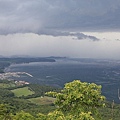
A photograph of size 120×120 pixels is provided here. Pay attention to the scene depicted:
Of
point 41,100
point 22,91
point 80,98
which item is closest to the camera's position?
point 80,98

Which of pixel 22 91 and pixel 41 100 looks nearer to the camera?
pixel 41 100

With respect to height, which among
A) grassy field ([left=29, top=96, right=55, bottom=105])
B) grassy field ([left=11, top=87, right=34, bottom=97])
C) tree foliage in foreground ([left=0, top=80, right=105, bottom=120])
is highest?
tree foliage in foreground ([left=0, top=80, right=105, bottom=120])

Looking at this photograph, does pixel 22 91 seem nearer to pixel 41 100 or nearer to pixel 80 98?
pixel 41 100

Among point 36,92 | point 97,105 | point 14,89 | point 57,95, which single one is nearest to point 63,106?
point 57,95

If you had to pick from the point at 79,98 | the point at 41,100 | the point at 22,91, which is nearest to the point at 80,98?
the point at 79,98

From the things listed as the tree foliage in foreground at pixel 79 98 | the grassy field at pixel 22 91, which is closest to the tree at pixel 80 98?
the tree foliage in foreground at pixel 79 98

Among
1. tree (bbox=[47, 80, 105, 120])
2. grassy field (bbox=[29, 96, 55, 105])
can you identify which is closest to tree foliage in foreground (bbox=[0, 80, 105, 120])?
tree (bbox=[47, 80, 105, 120])

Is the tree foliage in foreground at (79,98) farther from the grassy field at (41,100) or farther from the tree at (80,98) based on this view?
the grassy field at (41,100)

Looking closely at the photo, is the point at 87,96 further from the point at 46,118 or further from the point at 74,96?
the point at 46,118

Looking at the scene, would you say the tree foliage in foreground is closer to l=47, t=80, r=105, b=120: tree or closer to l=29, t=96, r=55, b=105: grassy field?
l=47, t=80, r=105, b=120: tree

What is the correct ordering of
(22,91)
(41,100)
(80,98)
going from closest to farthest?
(80,98), (41,100), (22,91)

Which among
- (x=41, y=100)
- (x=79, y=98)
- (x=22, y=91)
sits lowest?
(x=41, y=100)
